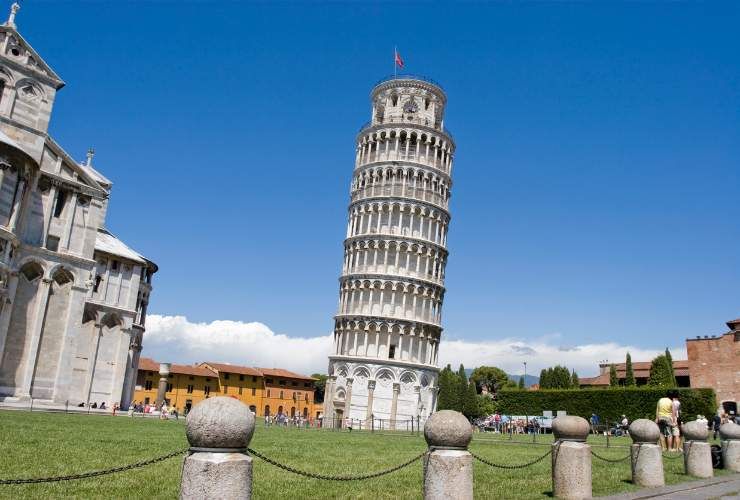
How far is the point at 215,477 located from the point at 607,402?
50.4 m

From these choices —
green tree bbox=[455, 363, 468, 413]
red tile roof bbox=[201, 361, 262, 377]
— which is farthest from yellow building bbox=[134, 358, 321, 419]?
green tree bbox=[455, 363, 468, 413]

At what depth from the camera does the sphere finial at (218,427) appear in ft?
17.7

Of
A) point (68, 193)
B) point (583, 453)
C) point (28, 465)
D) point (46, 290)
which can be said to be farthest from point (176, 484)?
point (68, 193)

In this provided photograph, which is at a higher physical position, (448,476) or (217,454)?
(217,454)

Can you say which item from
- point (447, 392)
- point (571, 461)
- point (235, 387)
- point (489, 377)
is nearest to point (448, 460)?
point (571, 461)

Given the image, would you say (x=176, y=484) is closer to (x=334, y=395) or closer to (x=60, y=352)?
(x=60, y=352)

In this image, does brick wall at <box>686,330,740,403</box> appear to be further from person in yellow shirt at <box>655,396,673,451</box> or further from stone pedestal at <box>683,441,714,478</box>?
stone pedestal at <box>683,441,714,478</box>

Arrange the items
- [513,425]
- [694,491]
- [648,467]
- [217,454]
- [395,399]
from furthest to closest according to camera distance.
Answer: [395,399] → [513,425] → [648,467] → [694,491] → [217,454]

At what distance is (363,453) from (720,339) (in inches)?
1821

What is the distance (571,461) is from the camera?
9211 millimetres

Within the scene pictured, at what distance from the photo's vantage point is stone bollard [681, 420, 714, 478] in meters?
12.7

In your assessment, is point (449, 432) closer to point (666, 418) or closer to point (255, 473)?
point (255, 473)

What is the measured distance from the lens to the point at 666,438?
19.2 metres

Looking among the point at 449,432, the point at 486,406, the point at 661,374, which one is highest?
the point at 661,374
